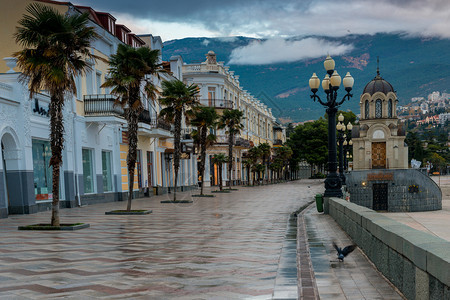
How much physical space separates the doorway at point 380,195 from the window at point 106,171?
23717 mm

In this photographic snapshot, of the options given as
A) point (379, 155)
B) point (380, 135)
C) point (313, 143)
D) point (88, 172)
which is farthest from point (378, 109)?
point (88, 172)

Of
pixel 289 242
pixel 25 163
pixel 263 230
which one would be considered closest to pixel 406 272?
pixel 289 242

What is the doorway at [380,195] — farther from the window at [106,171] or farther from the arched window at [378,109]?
the window at [106,171]

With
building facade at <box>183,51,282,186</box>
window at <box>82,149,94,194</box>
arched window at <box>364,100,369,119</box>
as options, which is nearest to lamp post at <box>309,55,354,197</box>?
window at <box>82,149,94,194</box>

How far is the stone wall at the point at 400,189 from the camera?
3831cm

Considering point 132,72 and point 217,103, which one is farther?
point 217,103

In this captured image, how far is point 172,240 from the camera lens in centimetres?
1141

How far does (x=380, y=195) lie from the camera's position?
40.3 meters

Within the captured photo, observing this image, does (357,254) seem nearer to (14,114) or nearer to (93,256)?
(93,256)

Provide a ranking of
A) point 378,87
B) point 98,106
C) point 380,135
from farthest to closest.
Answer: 1. point 378,87
2. point 380,135
3. point 98,106

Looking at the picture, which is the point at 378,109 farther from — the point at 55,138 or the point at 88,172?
the point at 55,138

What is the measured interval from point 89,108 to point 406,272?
2272 cm

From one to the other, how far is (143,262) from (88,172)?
1841 cm

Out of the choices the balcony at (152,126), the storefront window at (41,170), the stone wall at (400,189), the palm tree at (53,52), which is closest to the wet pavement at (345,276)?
the palm tree at (53,52)
